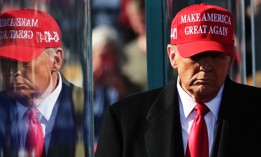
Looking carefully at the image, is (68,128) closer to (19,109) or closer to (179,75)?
(19,109)

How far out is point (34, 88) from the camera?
307cm

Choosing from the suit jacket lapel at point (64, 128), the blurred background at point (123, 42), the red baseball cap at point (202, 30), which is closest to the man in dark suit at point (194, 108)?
the red baseball cap at point (202, 30)

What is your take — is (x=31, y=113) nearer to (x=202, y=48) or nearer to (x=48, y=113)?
(x=48, y=113)

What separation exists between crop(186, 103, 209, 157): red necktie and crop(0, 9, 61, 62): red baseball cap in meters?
0.56

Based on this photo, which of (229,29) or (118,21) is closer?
(229,29)

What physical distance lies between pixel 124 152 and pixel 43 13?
551 mm

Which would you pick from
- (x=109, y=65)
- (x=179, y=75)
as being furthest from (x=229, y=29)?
(x=109, y=65)

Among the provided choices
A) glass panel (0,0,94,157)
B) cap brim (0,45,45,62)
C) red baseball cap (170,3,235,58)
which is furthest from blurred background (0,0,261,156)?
red baseball cap (170,3,235,58)

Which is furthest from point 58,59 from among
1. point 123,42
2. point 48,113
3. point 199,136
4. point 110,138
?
point 123,42

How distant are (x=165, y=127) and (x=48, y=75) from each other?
0.44m

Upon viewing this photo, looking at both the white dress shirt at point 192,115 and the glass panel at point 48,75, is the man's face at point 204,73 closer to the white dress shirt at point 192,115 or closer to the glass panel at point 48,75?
the white dress shirt at point 192,115

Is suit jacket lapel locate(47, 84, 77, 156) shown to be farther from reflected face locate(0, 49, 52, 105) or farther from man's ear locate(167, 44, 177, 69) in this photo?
man's ear locate(167, 44, 177, 69)

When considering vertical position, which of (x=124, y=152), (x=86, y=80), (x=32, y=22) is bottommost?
(x=124, y=152)

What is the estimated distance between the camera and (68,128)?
3156 mm
